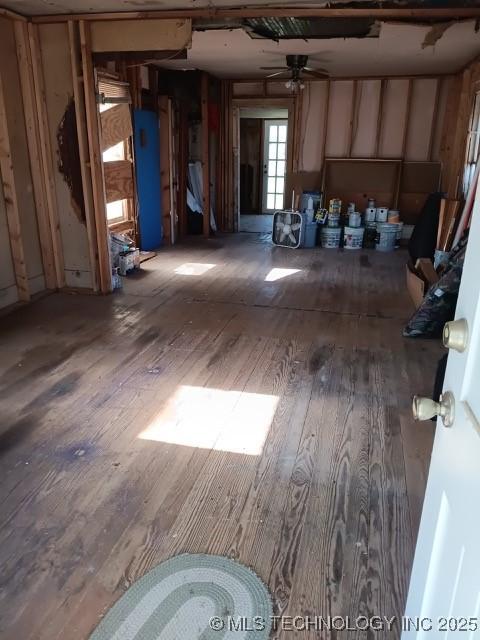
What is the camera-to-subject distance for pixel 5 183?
4.13m

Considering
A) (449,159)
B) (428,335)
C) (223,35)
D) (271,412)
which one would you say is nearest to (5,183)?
(223,35)

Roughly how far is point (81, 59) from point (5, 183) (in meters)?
1.23

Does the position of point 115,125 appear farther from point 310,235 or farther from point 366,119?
point 366,119

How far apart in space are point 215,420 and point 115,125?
4.24 m

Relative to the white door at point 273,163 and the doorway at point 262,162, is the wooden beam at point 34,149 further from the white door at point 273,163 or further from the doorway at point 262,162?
the white door at point 273,163

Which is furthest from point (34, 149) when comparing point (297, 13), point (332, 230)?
point (332, 230)

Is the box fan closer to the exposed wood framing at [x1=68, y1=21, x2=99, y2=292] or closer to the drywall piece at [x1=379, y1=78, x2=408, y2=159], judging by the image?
the drywall piece at [x1=379, y1=78, x2=408, y2=159]

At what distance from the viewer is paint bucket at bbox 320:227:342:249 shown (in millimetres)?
7105

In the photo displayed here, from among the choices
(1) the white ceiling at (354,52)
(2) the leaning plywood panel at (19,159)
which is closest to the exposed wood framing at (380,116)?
(1) the white ceiling at (354,52)

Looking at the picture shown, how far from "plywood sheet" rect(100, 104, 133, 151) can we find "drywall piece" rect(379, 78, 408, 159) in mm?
3702

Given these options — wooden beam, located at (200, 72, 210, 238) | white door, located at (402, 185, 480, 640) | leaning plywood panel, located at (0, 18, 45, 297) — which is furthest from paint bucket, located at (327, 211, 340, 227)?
white door, located at (402, 185, 480, 640)

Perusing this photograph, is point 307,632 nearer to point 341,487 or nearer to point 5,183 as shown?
point 341,487

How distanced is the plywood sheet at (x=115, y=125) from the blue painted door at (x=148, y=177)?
266 millimetres

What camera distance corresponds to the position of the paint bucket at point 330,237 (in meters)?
7.11
